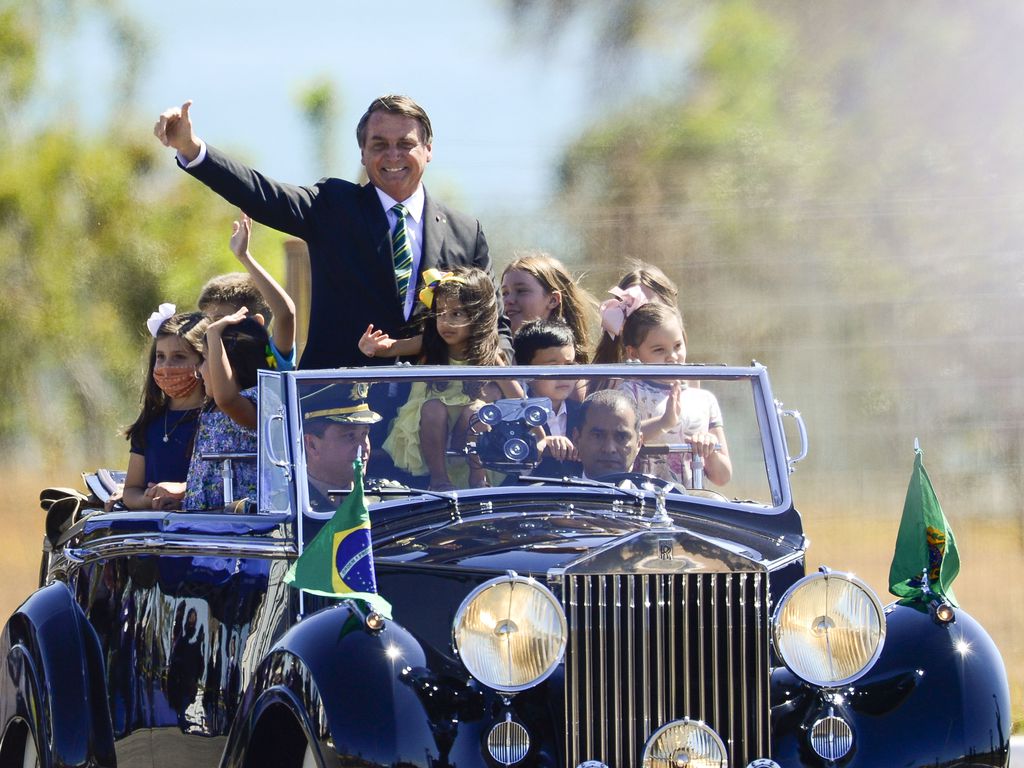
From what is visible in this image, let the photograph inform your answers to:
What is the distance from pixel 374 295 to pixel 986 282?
17.9 ft

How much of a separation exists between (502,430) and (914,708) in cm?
135

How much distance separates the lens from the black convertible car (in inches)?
151

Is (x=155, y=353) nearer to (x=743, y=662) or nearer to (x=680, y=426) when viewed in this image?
(x=680, y=426)

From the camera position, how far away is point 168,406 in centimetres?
572

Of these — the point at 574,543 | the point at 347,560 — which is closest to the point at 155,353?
the point at 347,560

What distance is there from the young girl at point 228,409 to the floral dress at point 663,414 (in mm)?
1136

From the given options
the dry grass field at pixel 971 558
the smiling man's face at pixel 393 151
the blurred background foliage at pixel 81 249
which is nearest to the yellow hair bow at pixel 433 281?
the smiling man's face at pixel 393 151

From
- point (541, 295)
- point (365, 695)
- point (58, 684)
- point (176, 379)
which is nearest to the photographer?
point (365, 695)

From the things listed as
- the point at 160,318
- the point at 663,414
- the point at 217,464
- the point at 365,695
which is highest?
the point at 160,318

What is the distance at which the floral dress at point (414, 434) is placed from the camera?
461cm

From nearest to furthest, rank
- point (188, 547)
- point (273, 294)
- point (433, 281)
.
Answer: point (188, 547)
point (433, 281)
point (273, 294)

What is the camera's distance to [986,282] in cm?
1002

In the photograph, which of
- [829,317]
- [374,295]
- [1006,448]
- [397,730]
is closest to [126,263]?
[829,317]

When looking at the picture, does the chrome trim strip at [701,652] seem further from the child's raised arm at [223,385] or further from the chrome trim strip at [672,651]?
the child's raised arm at [223,385]
